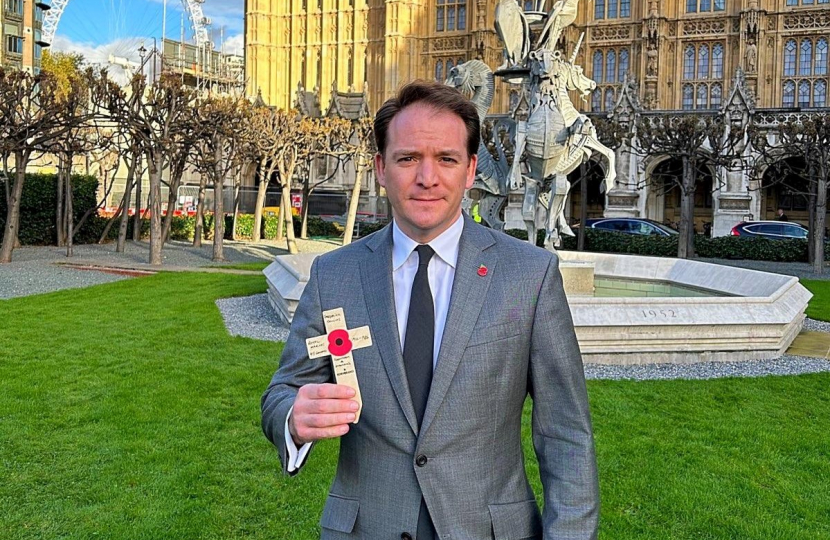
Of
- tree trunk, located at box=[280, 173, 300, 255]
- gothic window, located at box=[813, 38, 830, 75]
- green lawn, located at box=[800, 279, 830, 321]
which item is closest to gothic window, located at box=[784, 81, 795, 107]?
gothic window, located at box=[813, 38, 830, 75]

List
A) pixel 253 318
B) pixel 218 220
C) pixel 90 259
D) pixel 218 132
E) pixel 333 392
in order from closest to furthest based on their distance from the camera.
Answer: pixel 333 392 → pixel 253 318 → pixel 90 259 → pixel 218 132 → pixel 218 220

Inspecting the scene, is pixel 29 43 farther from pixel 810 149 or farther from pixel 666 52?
pixel 810 149

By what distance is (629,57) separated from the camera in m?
40.9

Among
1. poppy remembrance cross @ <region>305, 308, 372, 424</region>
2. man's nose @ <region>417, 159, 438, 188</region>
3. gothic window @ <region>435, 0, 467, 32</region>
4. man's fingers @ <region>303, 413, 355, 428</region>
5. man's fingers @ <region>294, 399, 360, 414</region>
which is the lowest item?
man's fingers @ <region>303, 413, 355, 428</region>

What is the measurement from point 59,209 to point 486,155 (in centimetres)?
1393

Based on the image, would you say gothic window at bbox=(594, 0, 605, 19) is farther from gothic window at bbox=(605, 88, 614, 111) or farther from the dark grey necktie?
the dark grey necktie

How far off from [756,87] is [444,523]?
133ft

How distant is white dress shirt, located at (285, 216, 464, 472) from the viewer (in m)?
1.81

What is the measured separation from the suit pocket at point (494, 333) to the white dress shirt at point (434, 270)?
0.27 feet

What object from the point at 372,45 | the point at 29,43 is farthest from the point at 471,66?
the point at 29,43

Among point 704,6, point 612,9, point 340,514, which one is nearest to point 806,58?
point 704,6

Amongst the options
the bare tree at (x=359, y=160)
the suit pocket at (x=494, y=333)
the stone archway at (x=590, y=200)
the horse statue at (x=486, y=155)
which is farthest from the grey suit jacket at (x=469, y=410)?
the stone archway at (x=590, y=200)

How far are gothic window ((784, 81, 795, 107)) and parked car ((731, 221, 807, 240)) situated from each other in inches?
648

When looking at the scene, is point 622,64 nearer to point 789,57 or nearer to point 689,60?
point 689,60
